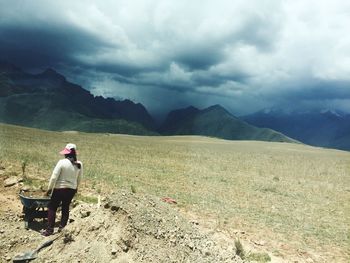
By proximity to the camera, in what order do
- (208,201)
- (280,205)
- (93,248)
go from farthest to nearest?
(280,205) → (208,201) → (93,248)

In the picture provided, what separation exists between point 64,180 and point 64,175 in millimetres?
→ 160

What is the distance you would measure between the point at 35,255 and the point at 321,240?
1073 centimetres

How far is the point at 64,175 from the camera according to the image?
42.1ft

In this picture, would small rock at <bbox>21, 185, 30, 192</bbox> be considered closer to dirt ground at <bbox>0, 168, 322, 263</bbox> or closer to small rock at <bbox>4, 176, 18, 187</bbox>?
small rock at <bbox>4, 176, 18, 187</bbox>

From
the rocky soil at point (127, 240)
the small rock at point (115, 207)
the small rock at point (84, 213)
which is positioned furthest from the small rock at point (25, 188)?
the small rock at point (115, 207)

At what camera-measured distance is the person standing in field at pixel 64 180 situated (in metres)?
12.7

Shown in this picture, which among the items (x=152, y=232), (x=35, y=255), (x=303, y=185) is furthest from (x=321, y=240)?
(x=303, y=185)

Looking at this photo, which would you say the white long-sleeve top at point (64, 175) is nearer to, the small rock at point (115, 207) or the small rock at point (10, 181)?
the small rock at point (115, 207)

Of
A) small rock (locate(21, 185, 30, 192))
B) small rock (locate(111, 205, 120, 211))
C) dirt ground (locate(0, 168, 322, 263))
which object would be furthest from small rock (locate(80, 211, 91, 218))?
small rock (locate(21, 185, 30, 192))

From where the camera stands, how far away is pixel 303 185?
33.7 metres

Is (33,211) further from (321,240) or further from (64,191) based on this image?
(321,240)

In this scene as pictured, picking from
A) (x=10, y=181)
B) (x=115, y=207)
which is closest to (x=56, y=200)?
(x=115, y=207)

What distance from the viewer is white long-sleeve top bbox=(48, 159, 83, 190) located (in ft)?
41.4

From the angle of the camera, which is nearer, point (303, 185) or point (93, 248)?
point (93, 248)
